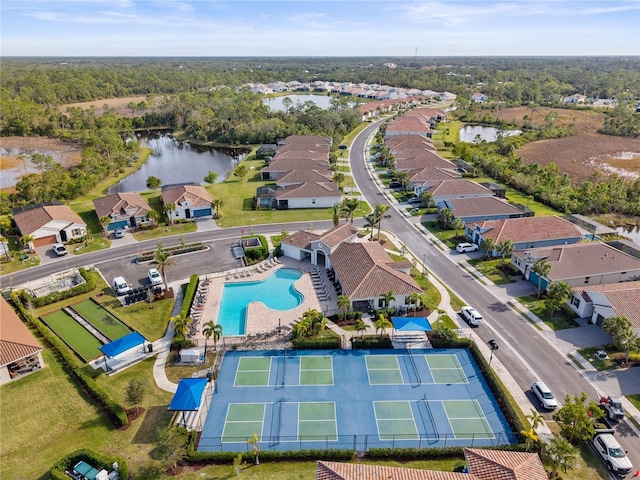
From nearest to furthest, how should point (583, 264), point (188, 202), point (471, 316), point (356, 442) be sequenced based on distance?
point (356, 442) < point (471, 316) < point (583, 264) < point (188, 202)

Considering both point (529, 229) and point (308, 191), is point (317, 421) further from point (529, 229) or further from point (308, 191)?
point (308, 191)

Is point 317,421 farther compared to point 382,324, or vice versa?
point 382,324

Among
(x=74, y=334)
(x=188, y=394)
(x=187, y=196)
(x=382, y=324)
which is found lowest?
(x=74, y=334)

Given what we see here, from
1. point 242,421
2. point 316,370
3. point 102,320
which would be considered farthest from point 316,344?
point 102,320

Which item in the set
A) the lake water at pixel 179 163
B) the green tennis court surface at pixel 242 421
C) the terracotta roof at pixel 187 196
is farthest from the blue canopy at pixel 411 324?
the lake water at pixel 179 163

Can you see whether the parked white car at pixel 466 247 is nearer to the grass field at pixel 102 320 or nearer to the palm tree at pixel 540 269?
the palm tree at pixel 540 269

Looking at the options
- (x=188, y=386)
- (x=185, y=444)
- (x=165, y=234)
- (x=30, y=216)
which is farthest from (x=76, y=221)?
(x=185, y=444)

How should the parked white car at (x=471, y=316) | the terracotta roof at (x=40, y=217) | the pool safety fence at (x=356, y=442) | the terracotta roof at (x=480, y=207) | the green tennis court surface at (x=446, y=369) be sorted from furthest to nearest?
the terracotta roof at (x=480, y=207) < the terracotta roof at (x=40, y=217) < the parked white car at (x=471, y=316) < the green tennis court surface at (x=446, y=369) < the pool safety fence at (x=356, y=442)
